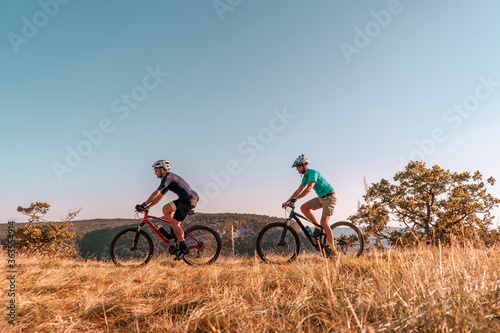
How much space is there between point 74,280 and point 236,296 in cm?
296

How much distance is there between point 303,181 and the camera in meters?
6.38

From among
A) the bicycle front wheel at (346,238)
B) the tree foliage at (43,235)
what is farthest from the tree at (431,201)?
the tree foliage at (43,235)

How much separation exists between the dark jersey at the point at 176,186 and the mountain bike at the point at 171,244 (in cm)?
52

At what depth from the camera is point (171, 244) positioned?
6699 mm

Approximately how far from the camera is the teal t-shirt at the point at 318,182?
20.6 feet

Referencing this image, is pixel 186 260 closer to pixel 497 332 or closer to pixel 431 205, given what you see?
pixel 497 332

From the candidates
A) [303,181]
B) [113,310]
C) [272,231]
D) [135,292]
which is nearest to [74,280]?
[135,292]

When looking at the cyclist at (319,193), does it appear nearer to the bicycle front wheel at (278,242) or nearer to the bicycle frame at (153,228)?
the bicycle front wheel at (278,242)

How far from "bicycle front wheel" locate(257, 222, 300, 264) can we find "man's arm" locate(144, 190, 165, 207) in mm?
2630

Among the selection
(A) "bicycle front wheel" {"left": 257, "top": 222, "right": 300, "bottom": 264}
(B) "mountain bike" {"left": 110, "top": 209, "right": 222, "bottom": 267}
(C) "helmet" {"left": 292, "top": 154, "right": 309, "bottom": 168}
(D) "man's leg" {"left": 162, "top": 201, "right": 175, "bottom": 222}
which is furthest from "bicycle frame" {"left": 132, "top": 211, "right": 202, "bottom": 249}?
(C) "helmet" {"left": 292, "top": 154, "right": 309, "bottom": 168}

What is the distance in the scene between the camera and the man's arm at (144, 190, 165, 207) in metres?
6.11

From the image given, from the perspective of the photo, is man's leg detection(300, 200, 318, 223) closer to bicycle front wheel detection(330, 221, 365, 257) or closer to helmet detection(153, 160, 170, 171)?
bicycle front wheel detection(330, 221, 365, 257)

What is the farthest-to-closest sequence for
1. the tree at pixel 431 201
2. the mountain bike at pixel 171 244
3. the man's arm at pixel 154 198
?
the tree at pixel 431 201 < the mountain bike at pixel 171 244 < the man's arm at pixel 154 198

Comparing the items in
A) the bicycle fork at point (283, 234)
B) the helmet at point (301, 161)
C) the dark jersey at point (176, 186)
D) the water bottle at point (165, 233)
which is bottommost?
the bicycle fork at point (283, 234)
